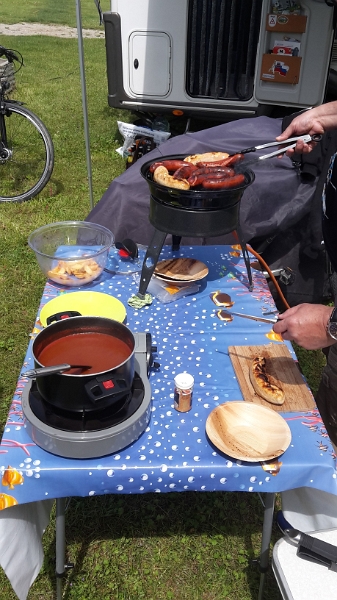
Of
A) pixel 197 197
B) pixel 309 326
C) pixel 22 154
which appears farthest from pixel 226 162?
pixel 22 154

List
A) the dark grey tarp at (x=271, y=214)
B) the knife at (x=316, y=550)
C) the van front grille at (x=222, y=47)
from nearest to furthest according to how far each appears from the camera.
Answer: the knife at (x=316, y=550), the dark grey tarp at (x=271, y=214), the van front grille at (x=222, y=47)

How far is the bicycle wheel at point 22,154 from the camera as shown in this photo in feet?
17.3

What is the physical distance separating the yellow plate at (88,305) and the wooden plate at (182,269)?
360 mm

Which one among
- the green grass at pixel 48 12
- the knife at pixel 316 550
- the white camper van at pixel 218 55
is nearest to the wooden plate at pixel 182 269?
the knife at pixel 316 550

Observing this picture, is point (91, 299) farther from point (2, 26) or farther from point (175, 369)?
point (2, 26)

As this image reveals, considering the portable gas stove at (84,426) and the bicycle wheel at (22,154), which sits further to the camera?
the bicycle wheel at (22,154)

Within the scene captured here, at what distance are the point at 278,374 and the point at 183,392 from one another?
0.40 meters

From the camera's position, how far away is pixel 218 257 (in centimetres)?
273

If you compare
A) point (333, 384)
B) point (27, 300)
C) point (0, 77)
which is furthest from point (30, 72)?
point (333, 384)

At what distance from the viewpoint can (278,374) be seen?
184 cm

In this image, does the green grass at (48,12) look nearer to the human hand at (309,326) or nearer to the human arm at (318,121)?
the human arm at (318,121)

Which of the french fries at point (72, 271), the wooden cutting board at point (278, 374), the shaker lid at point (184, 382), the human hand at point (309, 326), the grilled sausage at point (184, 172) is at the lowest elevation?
the wooden cutting board at point (278, 374)

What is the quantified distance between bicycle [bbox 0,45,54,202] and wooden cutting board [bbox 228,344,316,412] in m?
4.15

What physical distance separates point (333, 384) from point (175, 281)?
94cm
